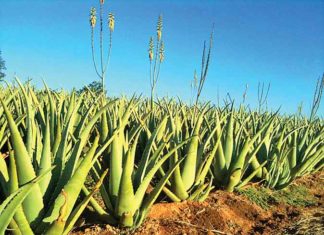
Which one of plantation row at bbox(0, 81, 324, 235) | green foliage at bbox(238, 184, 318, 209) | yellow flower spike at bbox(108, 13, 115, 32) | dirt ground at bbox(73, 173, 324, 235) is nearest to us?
plantation row at bbox(0, 81, 324, 235)

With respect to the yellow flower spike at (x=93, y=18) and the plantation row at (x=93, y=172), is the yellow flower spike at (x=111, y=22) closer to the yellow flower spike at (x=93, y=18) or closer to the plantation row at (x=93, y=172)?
the yellow flower spike at (x=93, y=18)

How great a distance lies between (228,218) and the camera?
2797 millimetres

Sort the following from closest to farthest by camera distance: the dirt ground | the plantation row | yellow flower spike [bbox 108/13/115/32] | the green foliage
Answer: the plantation row
the dirt ground
the green foliage
yellow flower spike [bbox 108/13/115/32]

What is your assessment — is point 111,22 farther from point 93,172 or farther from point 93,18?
point 93,172

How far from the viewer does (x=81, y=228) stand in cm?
225

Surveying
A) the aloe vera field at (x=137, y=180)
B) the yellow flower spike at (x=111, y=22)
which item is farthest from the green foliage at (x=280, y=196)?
the yellow flower spike at (x=111, y=22)

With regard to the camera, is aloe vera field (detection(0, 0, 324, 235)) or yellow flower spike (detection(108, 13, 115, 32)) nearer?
aloe vera field (detection(0, 0, 324, 235))

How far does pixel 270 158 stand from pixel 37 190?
8.44 feet

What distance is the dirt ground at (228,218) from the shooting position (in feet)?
7.97

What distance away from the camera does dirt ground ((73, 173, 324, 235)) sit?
2.43m

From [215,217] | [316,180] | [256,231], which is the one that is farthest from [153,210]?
[316,180]

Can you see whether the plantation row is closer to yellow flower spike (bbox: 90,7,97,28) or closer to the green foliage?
the green foliage

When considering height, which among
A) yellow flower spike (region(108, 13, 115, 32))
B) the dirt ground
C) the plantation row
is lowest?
the dirt ground

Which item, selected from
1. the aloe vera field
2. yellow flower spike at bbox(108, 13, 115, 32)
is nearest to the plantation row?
the aloe vera field
